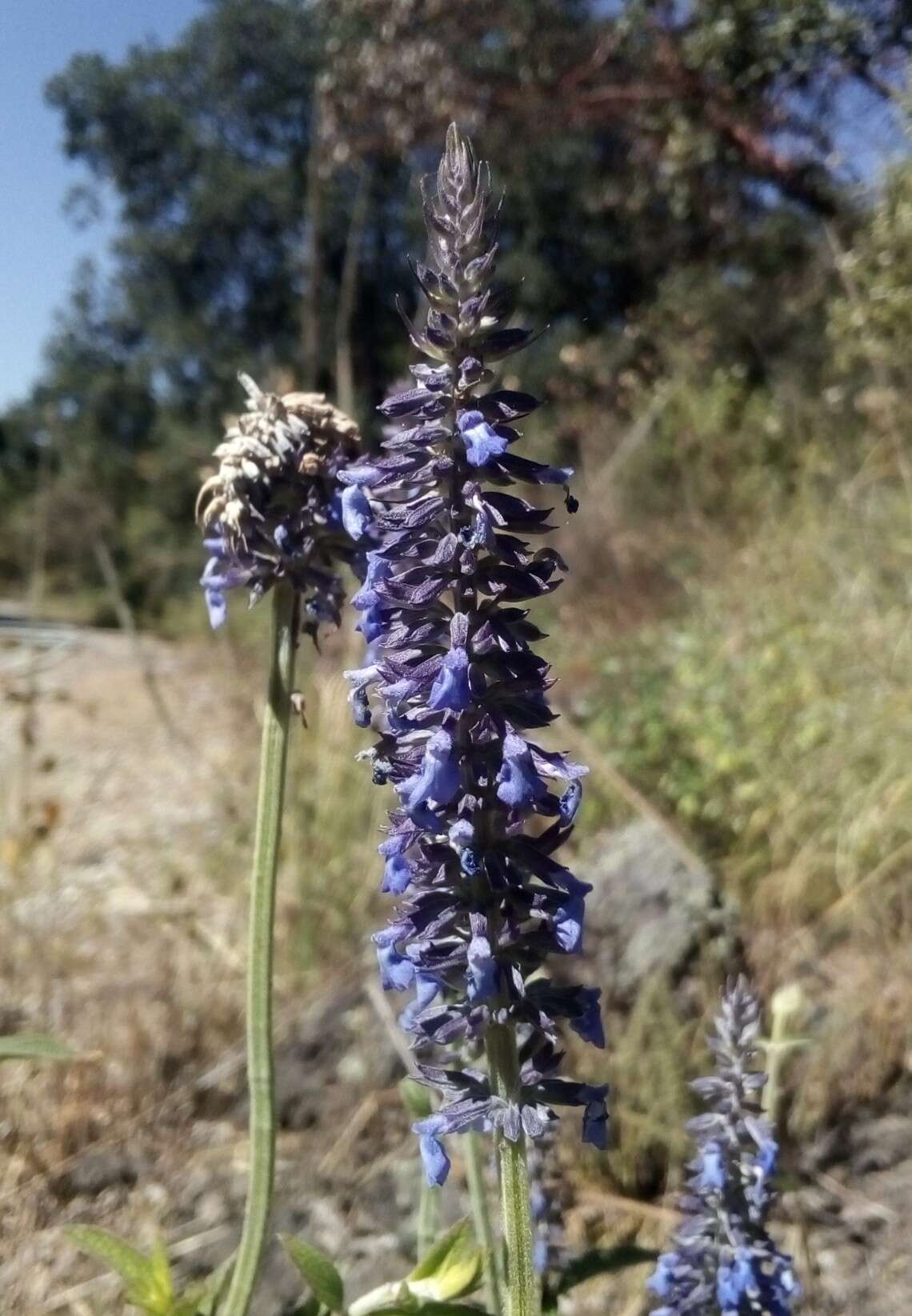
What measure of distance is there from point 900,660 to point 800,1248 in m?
2.94

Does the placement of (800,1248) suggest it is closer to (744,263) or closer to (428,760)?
(428,760)

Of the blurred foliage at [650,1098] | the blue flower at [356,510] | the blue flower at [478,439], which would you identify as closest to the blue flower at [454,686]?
the blue flower at [478,439]

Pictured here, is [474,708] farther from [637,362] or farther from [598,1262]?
[637,362]

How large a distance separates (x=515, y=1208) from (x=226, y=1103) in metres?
2.59

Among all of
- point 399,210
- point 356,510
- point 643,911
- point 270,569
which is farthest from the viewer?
point 399,210

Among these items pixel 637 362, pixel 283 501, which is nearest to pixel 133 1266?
pixel 283 501

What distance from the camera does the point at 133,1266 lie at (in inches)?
64.7

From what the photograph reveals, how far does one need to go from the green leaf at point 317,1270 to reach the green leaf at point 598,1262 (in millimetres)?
398

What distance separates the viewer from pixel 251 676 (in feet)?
20.8

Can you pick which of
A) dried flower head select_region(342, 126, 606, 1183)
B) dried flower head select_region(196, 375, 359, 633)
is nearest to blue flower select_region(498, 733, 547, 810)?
dried flower head select_region(342, 126, 606, 1183)

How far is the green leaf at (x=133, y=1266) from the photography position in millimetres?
1626

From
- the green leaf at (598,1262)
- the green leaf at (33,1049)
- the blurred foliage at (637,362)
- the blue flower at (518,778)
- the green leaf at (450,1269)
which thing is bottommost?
the green leaf at (598,1262)

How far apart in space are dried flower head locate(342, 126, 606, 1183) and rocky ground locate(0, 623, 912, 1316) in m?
1.63

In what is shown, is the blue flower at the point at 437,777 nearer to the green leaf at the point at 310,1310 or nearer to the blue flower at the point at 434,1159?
the blue flower at the point at 434,1159
